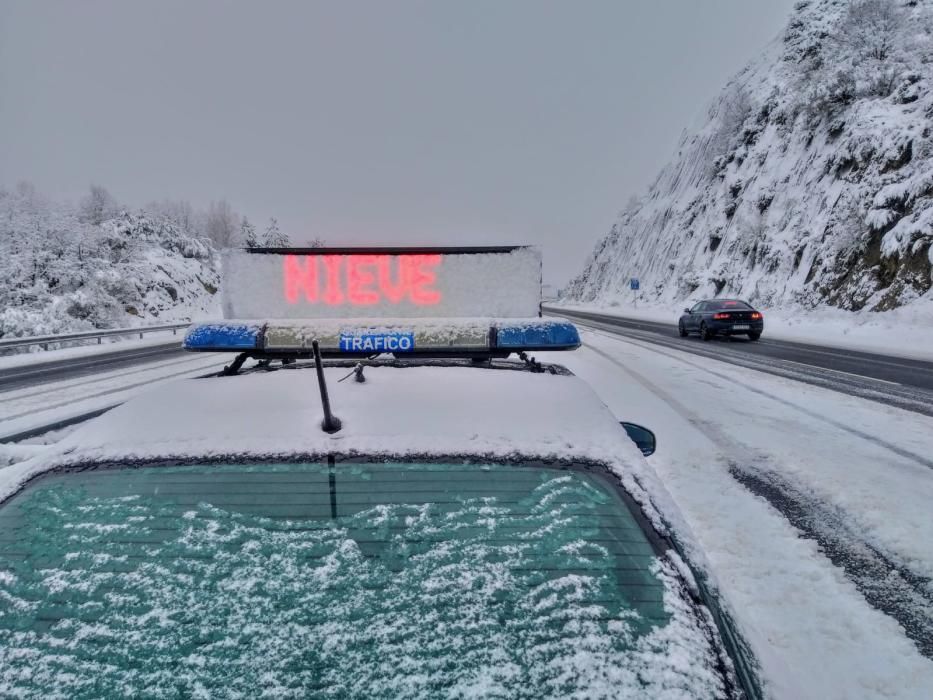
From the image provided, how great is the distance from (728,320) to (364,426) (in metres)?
17.8

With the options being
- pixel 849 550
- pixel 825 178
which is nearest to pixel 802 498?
pixel 849 550

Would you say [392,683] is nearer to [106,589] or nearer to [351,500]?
[351,500]

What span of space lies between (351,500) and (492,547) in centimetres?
37

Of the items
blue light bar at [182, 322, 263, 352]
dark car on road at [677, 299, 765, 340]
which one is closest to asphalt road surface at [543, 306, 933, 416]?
dark car on road at [677, 299, 765, 340]

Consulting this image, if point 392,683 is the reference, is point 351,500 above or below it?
above

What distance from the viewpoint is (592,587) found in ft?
3.80

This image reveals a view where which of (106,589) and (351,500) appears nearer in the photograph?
(106,589)

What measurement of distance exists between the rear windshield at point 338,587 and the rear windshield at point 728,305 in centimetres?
→ 1801

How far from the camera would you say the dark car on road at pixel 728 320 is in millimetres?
16875

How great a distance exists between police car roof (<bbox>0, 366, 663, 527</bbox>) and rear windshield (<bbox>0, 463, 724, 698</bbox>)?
0.05m

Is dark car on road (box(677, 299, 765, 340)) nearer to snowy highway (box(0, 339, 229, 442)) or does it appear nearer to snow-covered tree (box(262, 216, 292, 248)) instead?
snowy highway (box(0, 339, 229, 442))

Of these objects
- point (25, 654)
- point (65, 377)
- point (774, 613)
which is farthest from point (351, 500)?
point (65, 377)

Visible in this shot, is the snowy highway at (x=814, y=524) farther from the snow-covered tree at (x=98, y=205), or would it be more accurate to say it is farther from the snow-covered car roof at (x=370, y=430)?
the snow-covered tree at (x=98, y=205)

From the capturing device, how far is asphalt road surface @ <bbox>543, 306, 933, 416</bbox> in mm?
7973
